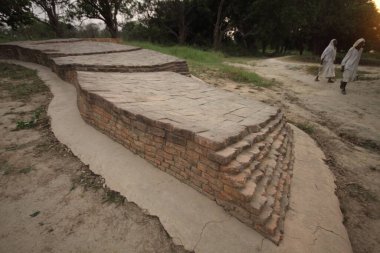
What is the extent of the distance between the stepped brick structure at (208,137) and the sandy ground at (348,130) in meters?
0.73

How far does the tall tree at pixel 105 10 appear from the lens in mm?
17438

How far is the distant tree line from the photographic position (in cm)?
1736

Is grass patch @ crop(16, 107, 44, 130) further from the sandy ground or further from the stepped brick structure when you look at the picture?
the sandy ground

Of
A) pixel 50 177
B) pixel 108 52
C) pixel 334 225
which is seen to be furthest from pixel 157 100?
pixel 108 52

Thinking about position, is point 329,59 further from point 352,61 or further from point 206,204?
point 206,204

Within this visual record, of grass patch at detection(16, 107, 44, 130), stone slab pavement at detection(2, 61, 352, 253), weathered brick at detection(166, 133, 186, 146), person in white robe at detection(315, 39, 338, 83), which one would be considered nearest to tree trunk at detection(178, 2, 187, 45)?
person in white robe at detection(315, 39, 338, 83)

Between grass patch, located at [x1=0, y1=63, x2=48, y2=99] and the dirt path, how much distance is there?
2.12 metres

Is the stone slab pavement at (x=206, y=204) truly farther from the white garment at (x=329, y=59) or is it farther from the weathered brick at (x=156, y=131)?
the white garment at (x=329, y=59)

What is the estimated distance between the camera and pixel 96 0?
57.6 ft

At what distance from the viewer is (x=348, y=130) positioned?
181 inches

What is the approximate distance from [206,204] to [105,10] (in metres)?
19.0

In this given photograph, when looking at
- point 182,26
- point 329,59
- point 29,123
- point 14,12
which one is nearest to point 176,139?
point 29,123

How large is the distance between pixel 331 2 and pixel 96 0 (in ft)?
54.3

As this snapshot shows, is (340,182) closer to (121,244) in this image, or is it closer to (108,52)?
(121,244)
